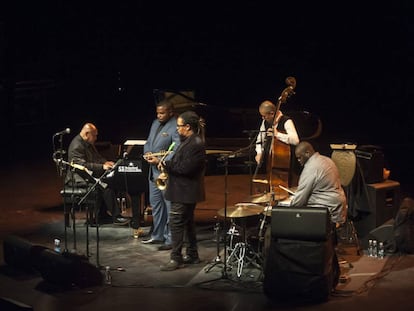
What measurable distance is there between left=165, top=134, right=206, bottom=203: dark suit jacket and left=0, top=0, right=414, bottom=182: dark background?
32.2 feet

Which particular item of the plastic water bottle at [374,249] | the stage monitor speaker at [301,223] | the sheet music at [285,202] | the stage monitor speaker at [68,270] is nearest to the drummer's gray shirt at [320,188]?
the sheet music at [285,202]

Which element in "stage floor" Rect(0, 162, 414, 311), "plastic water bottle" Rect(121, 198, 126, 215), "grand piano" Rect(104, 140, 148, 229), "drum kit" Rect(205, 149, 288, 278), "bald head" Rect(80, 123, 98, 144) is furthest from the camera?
"plastic water bottle" Rect(121, 198, 126, 215)

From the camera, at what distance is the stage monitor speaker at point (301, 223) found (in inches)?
297

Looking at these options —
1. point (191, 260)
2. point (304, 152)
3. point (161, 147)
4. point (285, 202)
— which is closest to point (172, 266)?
point (191, 260)

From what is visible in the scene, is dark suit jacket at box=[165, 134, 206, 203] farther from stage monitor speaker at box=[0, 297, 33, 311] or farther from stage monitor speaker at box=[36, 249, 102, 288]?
stage monitor speaker at box=[0, 297, 33, 311]

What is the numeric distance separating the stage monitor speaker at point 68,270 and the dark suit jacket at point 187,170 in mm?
1148

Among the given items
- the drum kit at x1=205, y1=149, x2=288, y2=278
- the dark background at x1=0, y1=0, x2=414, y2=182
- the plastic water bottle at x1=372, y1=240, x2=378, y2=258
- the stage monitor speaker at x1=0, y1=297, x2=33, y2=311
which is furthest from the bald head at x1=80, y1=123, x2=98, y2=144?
the dark background at x1=0, y1=0, x2=414, y2=182

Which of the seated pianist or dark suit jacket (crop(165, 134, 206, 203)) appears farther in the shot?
the seated pianist

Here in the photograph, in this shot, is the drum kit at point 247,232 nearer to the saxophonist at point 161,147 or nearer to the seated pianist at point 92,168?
the saxophonist at point 161,147

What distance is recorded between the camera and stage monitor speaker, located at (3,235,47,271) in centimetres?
843

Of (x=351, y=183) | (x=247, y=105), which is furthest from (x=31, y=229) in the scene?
(x=247, y=105)

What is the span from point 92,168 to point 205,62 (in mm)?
10101

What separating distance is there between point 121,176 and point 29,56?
12.1 meters

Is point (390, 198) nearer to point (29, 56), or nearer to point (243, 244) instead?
point (243, 244)
